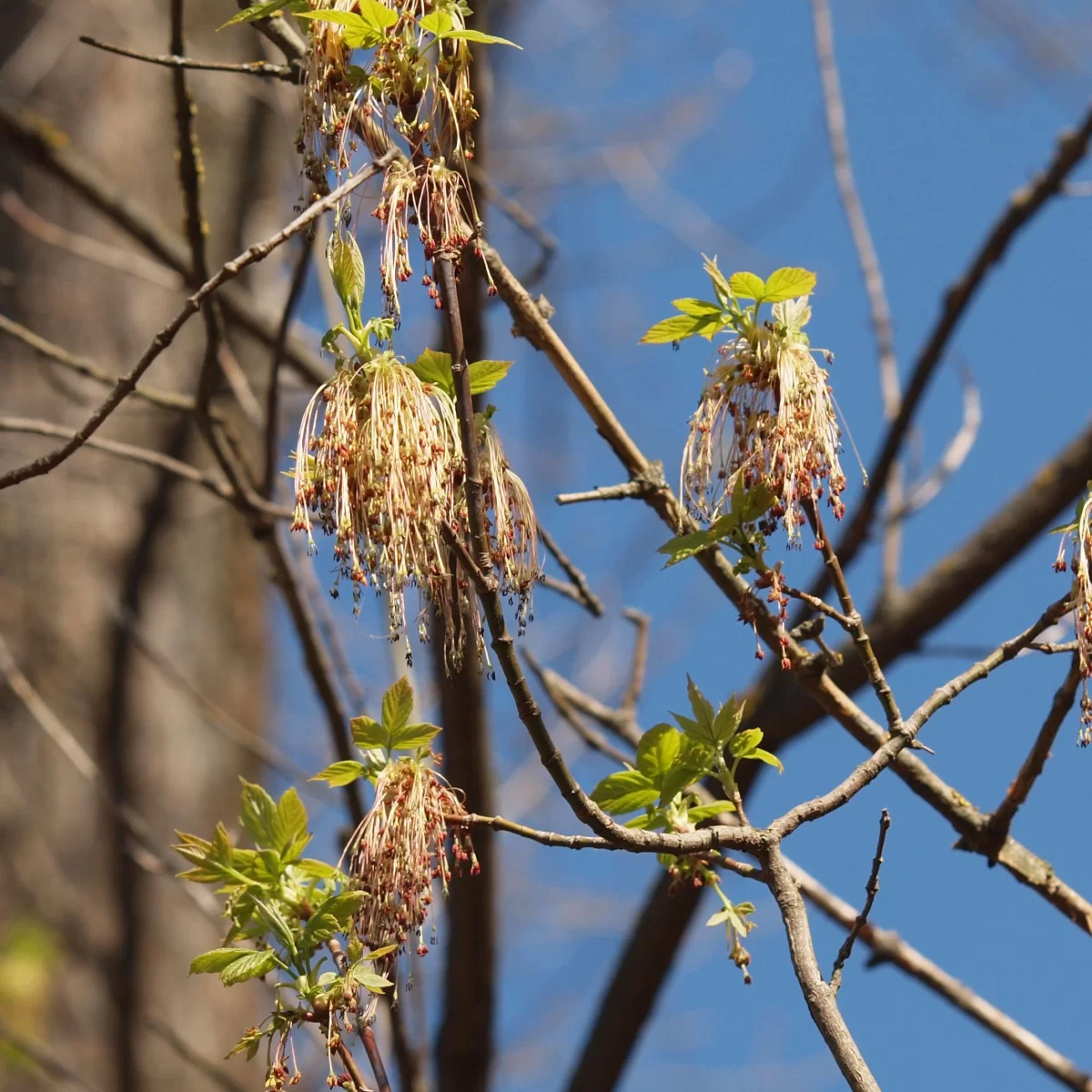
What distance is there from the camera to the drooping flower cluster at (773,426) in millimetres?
1191

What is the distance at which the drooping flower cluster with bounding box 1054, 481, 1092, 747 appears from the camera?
1159 mm

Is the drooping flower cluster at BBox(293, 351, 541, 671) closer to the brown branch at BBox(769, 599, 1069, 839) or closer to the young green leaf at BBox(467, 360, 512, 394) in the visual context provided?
the young green leaf at BBox(467, 360, 512, 394)

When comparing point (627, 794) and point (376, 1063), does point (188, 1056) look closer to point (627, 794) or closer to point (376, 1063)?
point (376, 1063)

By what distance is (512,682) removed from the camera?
1.04 m

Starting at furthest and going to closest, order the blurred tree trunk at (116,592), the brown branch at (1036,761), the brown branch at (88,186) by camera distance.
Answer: the blurred tree trunk at (116,592) < the brown branch at (88,186) < the brown branch at (1036,761)

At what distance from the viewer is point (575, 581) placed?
173 centimetres

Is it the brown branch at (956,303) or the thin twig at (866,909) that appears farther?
the brown branch at (956,303)

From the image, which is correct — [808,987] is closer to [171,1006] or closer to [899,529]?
[899,529]

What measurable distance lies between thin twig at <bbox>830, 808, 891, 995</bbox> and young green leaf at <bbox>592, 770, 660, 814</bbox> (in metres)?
0.20

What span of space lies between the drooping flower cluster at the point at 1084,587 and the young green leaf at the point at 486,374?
53 cm

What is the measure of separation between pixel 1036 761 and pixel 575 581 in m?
0.61

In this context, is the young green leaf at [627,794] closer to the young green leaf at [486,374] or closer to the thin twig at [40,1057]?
the young green leaf at [486,374]

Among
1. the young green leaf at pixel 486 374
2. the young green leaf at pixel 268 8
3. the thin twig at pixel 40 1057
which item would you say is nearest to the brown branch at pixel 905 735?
the young green leaf at pixel 486 374

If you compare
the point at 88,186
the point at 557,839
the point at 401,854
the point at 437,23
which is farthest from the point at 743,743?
the point at 88,186
